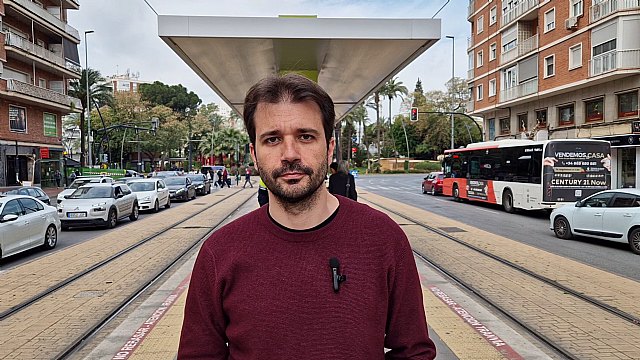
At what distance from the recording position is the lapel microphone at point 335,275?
72.2 inches

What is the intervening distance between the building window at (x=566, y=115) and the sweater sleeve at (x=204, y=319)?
34275 millimetres

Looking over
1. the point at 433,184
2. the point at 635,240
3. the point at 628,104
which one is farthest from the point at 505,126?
the point at 635,240

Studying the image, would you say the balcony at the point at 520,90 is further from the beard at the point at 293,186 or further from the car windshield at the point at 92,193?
the beard at the point at 293,186

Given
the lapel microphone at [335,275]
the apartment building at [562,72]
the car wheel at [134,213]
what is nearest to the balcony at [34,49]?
the car wheel at [134,213]

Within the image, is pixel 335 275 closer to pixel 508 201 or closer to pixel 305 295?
pixel 305 295

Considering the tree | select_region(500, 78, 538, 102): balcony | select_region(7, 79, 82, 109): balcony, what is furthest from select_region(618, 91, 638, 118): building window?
the tree

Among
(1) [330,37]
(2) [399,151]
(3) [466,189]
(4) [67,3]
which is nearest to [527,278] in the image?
(1) [330,37]

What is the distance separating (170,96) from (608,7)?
3395 inches

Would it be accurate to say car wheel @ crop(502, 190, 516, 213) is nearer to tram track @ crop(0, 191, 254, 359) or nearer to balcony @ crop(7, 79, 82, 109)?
tram track @ crop(0, 191, 254, 359)

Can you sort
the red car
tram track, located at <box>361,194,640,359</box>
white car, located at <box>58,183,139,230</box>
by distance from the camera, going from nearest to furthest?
tram track, located at <box>361,194,640,359</box> < white car, located at <box>58,183,139,230</box> < the red car

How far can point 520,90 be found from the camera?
3712 centimetres

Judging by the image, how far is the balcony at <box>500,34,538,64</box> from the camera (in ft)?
118

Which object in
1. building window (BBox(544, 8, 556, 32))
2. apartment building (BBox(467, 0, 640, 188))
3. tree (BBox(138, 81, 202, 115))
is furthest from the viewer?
tree (BBox(138, 81, 202, 115))

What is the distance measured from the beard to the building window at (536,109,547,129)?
3614 cm
